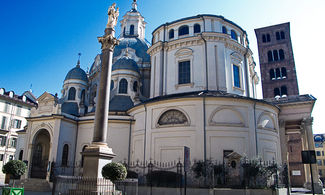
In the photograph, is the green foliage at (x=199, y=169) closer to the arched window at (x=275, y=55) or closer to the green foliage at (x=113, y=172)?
the green foliage at (x=113, y=172)

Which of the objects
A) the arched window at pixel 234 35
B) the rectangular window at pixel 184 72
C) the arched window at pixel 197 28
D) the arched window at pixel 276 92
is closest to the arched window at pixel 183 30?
the arched window at pixel 197 28

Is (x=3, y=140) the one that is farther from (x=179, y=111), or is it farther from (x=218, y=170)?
(x=218, y=170)

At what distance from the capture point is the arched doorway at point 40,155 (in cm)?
2572

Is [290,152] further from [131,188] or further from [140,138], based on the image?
[131,188]

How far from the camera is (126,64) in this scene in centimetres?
3189

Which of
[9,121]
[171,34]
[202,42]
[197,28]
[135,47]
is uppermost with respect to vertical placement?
[135,47]

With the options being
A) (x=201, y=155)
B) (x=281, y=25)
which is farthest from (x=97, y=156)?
(x=281, y=25)

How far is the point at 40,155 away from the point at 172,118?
15.6 m

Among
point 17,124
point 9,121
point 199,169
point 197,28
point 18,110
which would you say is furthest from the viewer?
point 18,110

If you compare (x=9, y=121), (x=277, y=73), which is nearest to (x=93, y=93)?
(x=9, y=121)

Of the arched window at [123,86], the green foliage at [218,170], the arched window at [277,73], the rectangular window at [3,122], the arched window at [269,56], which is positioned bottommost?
the green foliage at [218,170]

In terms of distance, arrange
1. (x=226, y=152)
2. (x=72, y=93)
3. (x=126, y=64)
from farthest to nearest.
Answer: (x=72, y=93) → (x=126, y=64) → (x=226, y=152)

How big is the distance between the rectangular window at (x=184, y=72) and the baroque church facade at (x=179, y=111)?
10 centimetres

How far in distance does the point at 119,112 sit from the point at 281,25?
3436cm
